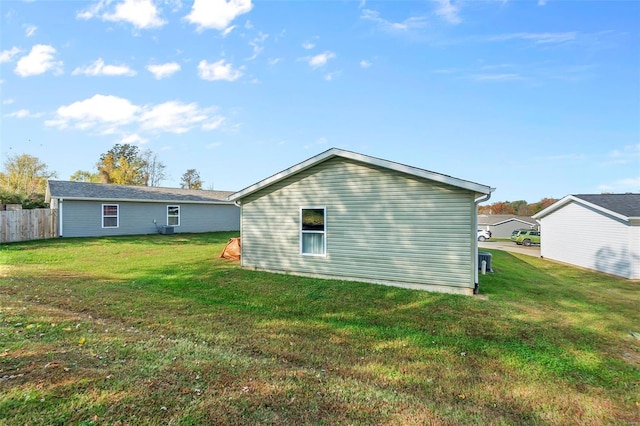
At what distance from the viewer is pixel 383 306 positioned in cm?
693

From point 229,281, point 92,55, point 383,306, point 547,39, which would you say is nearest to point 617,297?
point 383,306

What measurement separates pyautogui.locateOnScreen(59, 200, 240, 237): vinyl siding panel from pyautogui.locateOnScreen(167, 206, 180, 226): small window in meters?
0.22

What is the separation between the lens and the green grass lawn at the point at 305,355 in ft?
9.49

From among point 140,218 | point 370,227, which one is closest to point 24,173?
point 140,218

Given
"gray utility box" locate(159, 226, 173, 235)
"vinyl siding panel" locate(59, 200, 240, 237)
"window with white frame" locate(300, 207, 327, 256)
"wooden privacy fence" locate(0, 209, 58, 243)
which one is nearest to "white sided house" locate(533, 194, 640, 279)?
"window with white frame" locate(300, 207, 327, 256)

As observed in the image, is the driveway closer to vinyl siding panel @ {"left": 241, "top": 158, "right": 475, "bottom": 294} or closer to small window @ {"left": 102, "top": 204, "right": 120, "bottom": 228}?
vinyl siding panel @ {"left": 241, "top": 158, "right": 475, "bottom": 294}

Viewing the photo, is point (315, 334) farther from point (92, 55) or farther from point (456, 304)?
point (92, 55)

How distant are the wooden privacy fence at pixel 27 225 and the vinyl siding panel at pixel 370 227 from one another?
14.3 m

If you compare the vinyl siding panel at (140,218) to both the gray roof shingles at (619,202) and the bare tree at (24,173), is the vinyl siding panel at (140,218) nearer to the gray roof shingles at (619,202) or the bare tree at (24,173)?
the bare tree at (24,173)

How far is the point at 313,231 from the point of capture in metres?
9.82

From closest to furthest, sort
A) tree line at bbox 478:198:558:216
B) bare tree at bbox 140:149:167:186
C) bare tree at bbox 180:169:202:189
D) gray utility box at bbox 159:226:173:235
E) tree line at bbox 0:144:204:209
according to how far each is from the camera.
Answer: gray utility box at bbox 159:226:173:235
tree line at bbox 0:144:204:209
bare tree at bbox 140:149:167:186
bare tree at bbox 180:169:202:189
tree line at bbox 478:198:558:216

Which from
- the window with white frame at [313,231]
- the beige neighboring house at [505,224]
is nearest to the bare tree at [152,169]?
the window with white frame at [313,231]

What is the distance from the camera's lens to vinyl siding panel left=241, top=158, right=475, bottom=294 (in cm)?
804

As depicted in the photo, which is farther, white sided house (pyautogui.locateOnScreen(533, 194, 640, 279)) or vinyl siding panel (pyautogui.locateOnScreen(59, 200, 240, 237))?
vinyl siding panel (pyautogui.locateOnScreen(59, 200, 240, 237))
